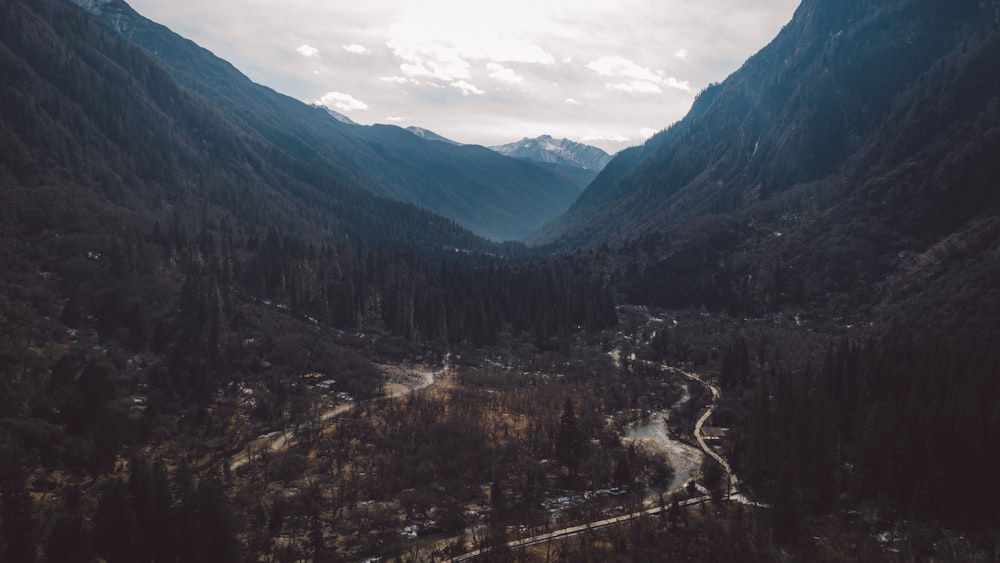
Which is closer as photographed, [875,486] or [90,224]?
[875,486]

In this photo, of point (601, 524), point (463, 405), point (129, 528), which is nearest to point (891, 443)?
point (601, 524)

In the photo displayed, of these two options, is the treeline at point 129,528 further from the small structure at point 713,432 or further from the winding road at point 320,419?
the small structure at point 713,432

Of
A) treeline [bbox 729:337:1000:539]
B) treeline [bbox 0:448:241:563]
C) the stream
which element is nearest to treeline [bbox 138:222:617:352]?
the stream

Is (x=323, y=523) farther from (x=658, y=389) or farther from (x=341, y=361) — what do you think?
(x=658, y=389)

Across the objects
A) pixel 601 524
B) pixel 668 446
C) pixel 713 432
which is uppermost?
pixel 713 432

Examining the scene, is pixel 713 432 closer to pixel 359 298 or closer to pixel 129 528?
pixel 129 528

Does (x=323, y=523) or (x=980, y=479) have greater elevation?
(x=980, y=479)

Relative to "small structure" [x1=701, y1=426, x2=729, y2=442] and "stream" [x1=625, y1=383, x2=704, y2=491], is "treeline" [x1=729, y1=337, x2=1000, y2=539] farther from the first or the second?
"stream" [x1=625, y1=383, x2=704, y2=491]

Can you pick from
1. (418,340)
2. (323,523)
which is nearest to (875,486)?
(323,523)

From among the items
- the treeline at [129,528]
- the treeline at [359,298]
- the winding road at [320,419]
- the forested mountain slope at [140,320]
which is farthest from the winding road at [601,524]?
the treeline at [359,298]
